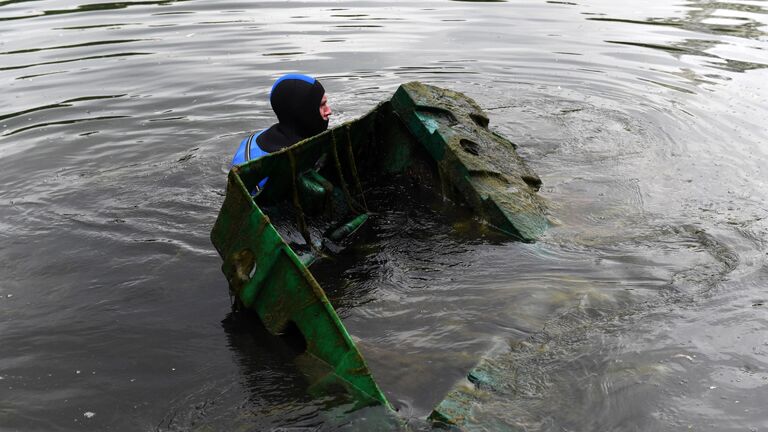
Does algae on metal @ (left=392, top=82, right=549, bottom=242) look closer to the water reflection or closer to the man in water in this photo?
the man in water

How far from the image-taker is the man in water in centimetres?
601

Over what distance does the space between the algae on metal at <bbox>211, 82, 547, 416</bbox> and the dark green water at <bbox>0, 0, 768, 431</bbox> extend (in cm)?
23

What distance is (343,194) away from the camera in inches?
248

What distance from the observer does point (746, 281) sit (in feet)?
17.1

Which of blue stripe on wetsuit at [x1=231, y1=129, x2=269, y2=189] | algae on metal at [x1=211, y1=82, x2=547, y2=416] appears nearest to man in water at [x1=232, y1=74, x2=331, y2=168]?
blue stripe on wetsuit at [x1=231, y1=129, x2=269, y2=189]

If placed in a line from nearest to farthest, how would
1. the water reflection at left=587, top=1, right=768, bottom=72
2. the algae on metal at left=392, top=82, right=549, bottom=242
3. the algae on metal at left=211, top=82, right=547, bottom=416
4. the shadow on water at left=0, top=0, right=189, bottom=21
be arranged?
the algae on metal at left=211, top=82, right=547, bottom=416 → the algae on metal at left=392, top=82, right=549, bottom=242 → the water reflection at left=587, top=1, right=768, bottom=72 → the shadow on water at left=0, top=0, right=189, bottom=21

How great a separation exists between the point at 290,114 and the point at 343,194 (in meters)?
0.85

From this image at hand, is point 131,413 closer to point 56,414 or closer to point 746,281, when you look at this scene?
point 56,414

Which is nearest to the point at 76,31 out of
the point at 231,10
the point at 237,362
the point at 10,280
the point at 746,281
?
the point at 231,10

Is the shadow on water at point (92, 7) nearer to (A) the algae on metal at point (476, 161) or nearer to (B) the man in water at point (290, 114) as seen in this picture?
(A) the algae on metal at point (476, 161)

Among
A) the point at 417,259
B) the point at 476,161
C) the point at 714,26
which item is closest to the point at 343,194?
the point at 417,259

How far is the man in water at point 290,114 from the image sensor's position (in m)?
6.01

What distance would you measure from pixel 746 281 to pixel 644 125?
171 inches

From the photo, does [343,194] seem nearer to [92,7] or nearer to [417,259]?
[417,259]
